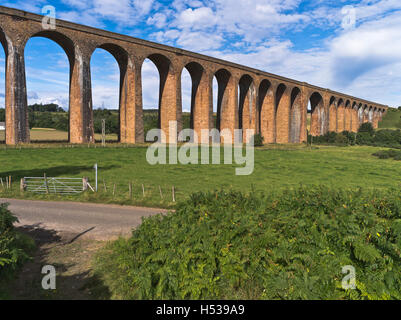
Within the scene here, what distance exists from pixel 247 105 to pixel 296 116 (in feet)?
68.1

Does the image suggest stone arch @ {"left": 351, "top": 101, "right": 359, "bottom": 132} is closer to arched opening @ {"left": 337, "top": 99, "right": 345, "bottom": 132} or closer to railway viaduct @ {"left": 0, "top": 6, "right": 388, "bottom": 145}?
arched opening @ {"left": 337, "top": 99, "right": 345, "bottom": 132}

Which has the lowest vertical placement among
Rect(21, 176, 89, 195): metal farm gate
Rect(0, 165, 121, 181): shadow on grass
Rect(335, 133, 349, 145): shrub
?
Rect(21, 176, 89, 195): metal farm gate

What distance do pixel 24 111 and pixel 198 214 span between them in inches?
1476

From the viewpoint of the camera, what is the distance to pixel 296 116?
3105 inches

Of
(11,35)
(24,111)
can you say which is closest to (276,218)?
(24,111)

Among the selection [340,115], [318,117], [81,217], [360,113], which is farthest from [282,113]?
[81,217]

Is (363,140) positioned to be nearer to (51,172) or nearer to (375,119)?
(375,119)

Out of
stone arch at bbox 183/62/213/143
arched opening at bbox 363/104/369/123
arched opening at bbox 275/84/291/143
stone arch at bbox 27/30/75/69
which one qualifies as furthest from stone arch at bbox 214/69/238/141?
arched opening at bbox 363/104/369/123

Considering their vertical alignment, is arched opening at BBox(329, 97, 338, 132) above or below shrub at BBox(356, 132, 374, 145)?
above

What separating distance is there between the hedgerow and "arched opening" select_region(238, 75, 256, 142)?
2251 inches

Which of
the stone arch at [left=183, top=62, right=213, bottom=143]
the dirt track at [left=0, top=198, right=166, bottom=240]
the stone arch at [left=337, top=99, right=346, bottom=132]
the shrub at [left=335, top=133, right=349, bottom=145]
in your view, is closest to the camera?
the dirt track at [left=0, top=198, right=166, bottom=240]

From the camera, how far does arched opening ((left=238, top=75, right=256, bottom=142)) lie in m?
64.5

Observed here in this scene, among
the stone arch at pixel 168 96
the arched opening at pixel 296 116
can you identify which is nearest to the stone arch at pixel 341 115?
the arched opening at pixel 296 116

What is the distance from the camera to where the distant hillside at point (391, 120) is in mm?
136800
